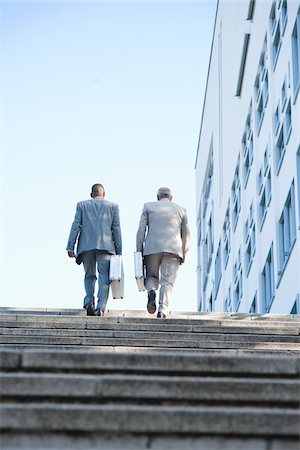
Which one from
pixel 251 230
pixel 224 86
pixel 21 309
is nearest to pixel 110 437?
pixel 21 309

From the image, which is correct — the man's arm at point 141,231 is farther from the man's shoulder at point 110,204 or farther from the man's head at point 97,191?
the man's head at point 97,191

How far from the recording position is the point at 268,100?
37.4 m

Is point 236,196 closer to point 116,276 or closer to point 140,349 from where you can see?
point 116,276

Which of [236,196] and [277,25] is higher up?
[277,25]

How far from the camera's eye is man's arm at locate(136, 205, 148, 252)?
50.9 ft

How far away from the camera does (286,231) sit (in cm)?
3225

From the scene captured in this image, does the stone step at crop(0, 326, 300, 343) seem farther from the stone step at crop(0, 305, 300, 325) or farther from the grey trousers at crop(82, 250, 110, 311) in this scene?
the stone step at crop(0, 305, 300, 325)

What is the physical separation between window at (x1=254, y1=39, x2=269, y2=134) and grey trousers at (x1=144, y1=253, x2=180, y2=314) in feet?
76.3

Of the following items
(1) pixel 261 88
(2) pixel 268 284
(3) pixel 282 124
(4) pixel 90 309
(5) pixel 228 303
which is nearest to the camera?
(4) pixel 90 309

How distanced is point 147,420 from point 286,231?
25.5m

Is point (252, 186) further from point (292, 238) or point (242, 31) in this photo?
point (292, 238)

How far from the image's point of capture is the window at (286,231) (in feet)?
101

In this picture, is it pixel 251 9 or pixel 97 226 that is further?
pixel 251 9

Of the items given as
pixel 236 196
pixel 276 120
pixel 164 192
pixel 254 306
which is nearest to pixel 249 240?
pixel 254 306
